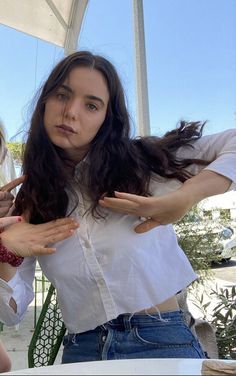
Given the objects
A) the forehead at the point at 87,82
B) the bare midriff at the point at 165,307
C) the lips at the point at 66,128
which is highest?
the forehead at the point at 87,82

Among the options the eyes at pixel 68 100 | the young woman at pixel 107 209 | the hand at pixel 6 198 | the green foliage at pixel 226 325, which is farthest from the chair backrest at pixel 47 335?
the eyes at pixel 68 100

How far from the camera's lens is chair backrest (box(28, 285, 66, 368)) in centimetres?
187

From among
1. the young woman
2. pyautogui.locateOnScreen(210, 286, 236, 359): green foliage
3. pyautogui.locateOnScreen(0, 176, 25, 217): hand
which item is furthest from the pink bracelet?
pyautogui.locateOnScreen(210, 286, 236, 359): green foliage

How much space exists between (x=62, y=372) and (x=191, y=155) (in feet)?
2.31

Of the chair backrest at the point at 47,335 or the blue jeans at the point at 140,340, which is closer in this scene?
the blue jeans at the point at 140,340

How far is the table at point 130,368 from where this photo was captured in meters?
0.84

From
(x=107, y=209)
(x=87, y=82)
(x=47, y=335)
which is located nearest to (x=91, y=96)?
(x=87, y=82)

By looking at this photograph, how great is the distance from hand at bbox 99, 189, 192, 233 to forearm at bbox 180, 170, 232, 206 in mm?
19

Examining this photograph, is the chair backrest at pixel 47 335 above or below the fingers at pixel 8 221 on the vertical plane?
below

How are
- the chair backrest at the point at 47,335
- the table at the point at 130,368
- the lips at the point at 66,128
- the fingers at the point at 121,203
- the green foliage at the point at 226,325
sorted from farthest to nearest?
the green foliage at the point at 226,325, the chair backrest at the point at 47,335, the lips at the point at 66,128, the fingers at the point at 121,203, the table at the point at 130,368

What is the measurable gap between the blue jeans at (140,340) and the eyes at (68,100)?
57 centimetres

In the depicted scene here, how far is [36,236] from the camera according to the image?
112cm

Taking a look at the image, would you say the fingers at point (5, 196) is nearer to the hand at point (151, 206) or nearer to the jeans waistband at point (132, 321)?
the hand at point (151, 206)

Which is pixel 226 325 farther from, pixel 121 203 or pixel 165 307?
pixel 121 203
